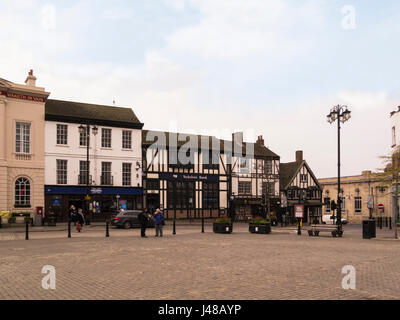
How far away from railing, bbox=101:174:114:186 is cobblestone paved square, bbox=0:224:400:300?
22.9 metres

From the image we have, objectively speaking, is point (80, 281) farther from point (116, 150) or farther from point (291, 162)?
point (291, 162)

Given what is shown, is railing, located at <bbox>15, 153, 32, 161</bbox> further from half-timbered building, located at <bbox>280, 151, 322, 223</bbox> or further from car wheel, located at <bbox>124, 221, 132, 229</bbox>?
half-timbered building, located at <bbox>280, 151, 322, 223</bbox>

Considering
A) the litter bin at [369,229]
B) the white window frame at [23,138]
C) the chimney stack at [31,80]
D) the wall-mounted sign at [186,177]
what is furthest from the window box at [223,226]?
the chimney stack at [31,80]

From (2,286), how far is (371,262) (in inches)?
397

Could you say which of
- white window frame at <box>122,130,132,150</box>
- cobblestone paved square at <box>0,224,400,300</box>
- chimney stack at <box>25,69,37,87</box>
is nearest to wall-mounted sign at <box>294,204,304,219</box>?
cobblestone paved square at <box>0,224,400,300</box>

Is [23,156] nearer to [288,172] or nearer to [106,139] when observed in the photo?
[106,139]

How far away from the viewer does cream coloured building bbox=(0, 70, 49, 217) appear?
107 ft

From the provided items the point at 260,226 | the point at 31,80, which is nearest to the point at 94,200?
the point at 31,80

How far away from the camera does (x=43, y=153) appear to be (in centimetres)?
3500

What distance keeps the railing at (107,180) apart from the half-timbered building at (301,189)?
72.3ft

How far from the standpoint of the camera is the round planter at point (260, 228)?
25750 millimetres

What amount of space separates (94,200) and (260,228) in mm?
18039

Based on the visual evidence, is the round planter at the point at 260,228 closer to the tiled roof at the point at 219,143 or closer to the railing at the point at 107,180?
the railing at the point at 107,180

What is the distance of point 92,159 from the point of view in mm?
37844
